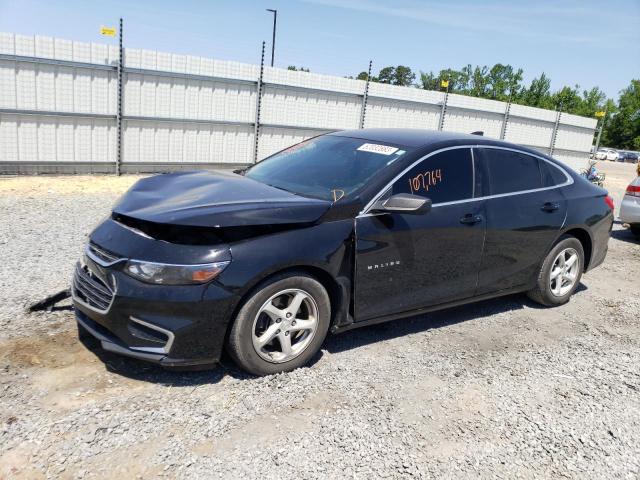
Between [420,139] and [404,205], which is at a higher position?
[420,139]

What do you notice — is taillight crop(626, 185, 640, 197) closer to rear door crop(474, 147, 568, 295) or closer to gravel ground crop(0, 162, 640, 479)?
rear door crop(474, 147, 568, 295)

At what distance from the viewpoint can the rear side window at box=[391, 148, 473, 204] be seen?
4.01m

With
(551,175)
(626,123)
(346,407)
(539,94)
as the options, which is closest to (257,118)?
(551,175)

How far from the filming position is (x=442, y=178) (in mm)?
4234

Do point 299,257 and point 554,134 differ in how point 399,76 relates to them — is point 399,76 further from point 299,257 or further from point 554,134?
point 299,257

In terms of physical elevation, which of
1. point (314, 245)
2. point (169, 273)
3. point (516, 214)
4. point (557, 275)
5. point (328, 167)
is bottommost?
point (557, 275)

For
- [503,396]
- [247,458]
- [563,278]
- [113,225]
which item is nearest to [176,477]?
[247,458]

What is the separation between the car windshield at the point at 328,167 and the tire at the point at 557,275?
213cm

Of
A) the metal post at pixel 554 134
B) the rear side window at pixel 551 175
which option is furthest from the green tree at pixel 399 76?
the rear side window at pixel 551 175

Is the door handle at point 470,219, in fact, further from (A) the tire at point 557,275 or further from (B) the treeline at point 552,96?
(B) the treeline at point 552,96

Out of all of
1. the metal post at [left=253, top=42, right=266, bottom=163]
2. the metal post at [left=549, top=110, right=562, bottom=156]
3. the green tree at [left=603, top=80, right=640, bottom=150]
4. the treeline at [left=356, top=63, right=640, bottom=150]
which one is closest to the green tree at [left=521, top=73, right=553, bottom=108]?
the treeline at [left=356, top=63, right=640, bottom=150]

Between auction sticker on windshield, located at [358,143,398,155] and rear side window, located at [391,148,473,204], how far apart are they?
0.85ft

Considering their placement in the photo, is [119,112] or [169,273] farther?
[119,112]

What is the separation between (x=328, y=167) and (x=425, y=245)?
984mm
